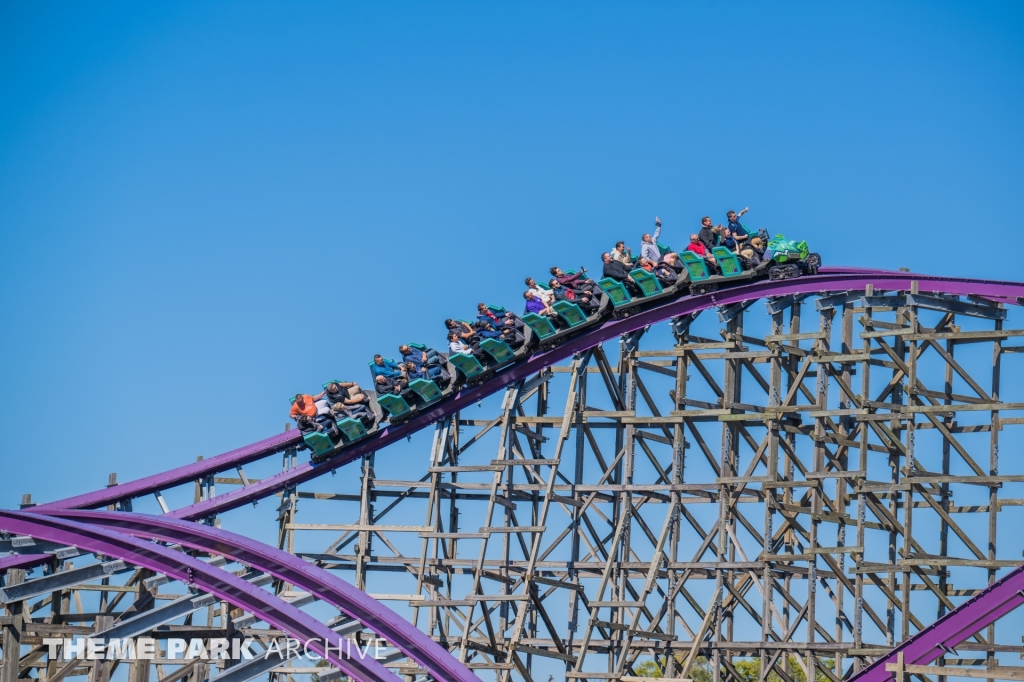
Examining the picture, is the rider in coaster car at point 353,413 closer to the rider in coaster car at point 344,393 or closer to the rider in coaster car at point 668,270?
the rider in coaster car at point 344,393

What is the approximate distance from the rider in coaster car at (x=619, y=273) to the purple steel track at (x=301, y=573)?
15.0 feet

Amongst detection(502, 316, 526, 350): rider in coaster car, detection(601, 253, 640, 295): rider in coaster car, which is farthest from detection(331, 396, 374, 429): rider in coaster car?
detection(601, 253, 640, 295): rider in coaster car

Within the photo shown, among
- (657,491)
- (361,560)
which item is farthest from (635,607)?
(361,560)

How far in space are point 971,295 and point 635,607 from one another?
14.2 ft

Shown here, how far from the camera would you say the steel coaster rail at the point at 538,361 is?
15906 mm

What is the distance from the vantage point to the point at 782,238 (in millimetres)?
16406

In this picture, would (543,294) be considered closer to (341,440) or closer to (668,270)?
(668,270)

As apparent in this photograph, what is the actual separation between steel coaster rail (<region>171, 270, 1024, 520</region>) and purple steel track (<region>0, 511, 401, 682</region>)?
180 centimetres

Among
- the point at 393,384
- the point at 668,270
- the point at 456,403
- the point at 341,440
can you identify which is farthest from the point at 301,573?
the point at 668,270

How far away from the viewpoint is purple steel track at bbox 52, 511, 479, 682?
44.1 ft

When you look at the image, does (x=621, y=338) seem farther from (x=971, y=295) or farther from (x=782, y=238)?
(x=971, y=295)

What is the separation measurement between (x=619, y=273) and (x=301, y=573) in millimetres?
4821

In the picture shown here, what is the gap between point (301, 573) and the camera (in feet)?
46.5

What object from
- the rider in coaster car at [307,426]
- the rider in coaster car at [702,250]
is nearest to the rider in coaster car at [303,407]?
the rider in coaster car at [307,426]
